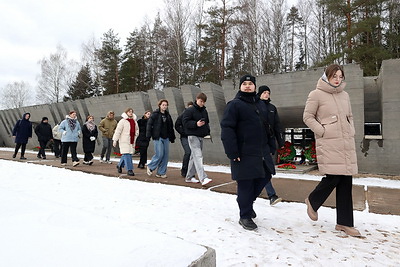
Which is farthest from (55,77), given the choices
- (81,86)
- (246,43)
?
(246,43)

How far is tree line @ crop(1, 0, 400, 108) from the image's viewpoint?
16.5 meters

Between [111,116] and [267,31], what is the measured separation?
17.3 m

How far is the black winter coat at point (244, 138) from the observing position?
3.08 m

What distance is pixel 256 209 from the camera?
3.93 m

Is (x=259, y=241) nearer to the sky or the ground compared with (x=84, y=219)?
nearer to the ground

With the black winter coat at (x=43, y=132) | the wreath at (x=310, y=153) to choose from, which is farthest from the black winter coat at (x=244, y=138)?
the black winter coat at (x=43, y=132)

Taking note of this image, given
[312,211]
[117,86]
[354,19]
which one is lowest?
[312,211]

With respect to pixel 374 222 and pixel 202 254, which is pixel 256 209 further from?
pixel 202 254

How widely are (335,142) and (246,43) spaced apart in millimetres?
20328

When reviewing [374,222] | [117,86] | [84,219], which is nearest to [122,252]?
[84,219]

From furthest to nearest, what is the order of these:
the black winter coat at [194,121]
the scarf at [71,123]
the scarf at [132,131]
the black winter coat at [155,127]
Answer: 1. the scarf at [71,123]
2. the scarf at [132,131]
3. the black winter coat at [155,127]
4. the black winter coat at [194,121]

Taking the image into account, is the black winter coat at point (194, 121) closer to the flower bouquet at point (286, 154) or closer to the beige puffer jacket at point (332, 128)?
the beige puffer jacket at point (332, 128)

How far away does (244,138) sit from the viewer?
3145 mm

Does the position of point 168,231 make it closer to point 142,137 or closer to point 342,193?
point 342,193
